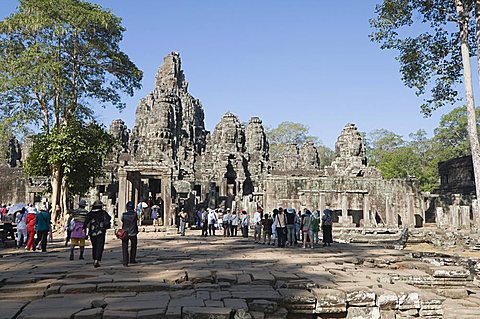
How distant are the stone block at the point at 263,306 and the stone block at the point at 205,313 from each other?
1.60 ft

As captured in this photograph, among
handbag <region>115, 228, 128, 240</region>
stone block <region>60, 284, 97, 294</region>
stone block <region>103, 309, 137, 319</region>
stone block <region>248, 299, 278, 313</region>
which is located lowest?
stone block <region>248, 299, 278, 313</region>

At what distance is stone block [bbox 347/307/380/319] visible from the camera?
562cm

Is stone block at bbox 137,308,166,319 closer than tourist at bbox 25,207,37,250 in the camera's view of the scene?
Yes

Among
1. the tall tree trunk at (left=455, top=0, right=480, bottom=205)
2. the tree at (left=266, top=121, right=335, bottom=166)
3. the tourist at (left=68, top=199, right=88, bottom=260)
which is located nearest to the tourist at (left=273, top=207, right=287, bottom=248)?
the tourist at (left=68, top=199, right=88, bottom=260)

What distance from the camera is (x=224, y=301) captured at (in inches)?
208

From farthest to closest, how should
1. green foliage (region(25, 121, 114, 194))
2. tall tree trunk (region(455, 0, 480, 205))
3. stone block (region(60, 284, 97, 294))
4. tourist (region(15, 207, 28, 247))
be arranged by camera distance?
green foliage (region(25, 121, 114, 194)) < tall tree trunk (region(455, 0, 480, 205)) < tourist (region(15, 207, 28, 247)) < stone block (region(60, 284, 97, 294))

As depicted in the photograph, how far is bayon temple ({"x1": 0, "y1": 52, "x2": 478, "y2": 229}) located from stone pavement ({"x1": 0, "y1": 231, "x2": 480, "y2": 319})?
37.7 feet

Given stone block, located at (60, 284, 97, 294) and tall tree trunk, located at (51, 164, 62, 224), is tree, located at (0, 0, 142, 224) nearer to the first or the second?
tall tree trunk, located at (51, 164, 62, 224)

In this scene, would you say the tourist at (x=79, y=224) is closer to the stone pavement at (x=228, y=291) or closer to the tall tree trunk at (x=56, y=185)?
the stone pavement at (x=228, y=291)

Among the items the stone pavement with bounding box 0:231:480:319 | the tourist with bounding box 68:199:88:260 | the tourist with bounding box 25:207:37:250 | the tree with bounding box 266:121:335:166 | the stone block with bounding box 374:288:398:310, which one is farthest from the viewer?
the tree with bounding box 266:121:335:166

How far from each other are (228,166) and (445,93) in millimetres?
23790

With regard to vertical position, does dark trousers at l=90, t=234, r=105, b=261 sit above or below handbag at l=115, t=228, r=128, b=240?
below

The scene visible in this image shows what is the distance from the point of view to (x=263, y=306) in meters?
5.20

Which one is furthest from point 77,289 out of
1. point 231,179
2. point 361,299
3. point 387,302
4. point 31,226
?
point 231,179
